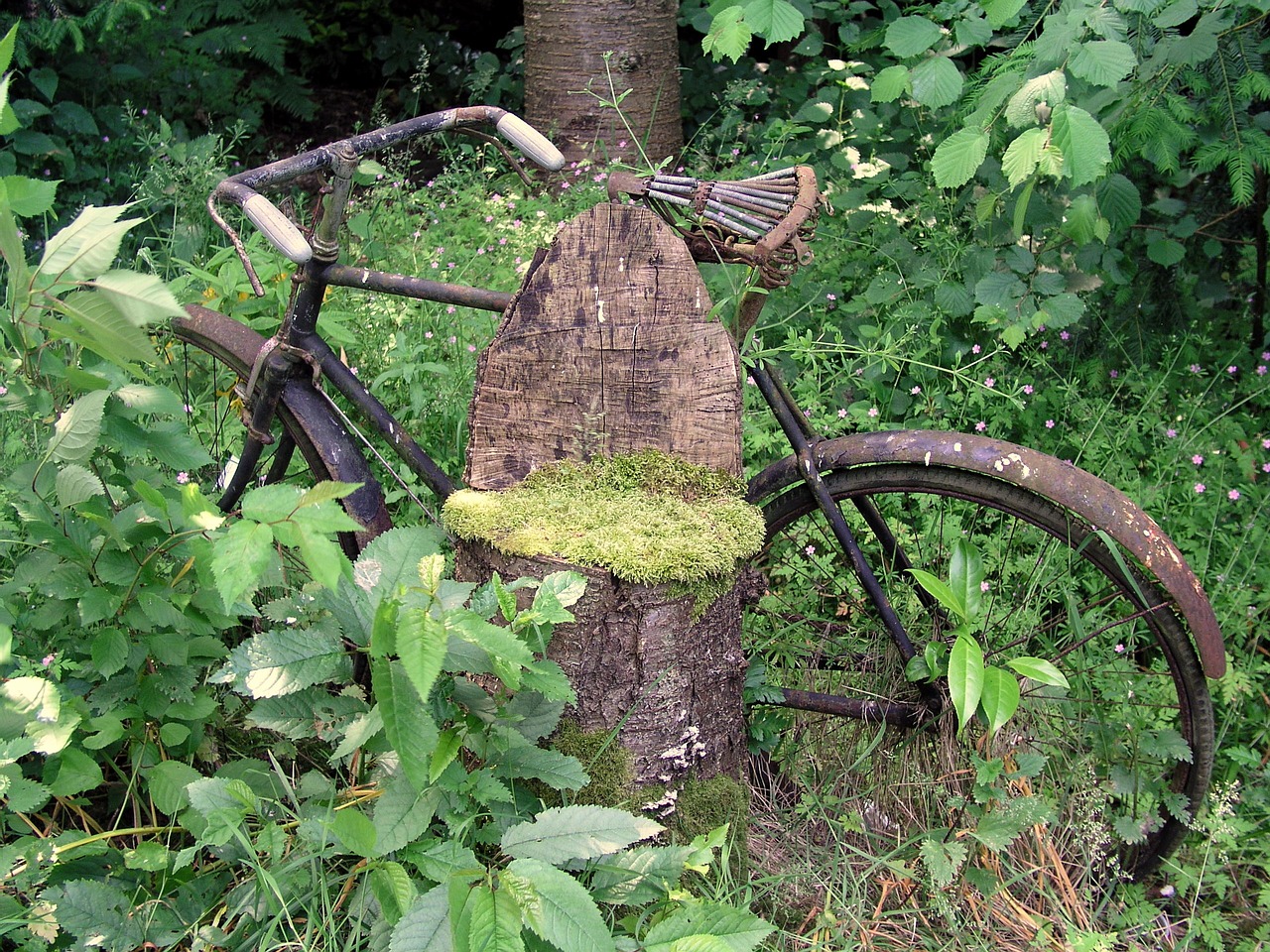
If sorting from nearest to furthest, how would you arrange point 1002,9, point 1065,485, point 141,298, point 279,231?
point 141,298 → point 279,231 → point 1065,485 → point 1002,9

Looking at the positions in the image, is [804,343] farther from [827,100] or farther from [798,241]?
[827,100]

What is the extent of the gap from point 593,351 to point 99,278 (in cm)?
87

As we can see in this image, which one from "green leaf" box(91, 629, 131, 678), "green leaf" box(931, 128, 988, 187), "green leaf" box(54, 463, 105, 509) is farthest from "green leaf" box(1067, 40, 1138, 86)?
"green leaf" box(91, 629, 131, 678)

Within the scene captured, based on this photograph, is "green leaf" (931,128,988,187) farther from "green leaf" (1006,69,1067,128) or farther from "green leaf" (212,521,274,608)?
"green leaf" (212,521,274,608)

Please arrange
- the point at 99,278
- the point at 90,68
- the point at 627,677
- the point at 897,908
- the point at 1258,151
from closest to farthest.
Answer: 1. the point at 99,278
2. the point at 627,677
3. the point at 897,908
4. the point at 1258,151
5. the point at 90,68

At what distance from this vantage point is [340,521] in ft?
5.08

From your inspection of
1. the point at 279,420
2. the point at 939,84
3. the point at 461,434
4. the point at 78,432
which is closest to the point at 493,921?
the point at 78,432

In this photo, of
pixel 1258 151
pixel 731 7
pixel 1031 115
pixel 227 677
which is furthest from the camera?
pixel 1258 151

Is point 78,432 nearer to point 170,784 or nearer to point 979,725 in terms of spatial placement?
point 170,784

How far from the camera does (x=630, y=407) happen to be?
211 cm

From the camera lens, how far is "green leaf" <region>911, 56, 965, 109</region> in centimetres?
279

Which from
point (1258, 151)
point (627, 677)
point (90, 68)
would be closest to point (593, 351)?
point (627, 677)

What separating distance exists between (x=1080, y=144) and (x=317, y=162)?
1577mm

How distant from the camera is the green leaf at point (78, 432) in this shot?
1.88 m
